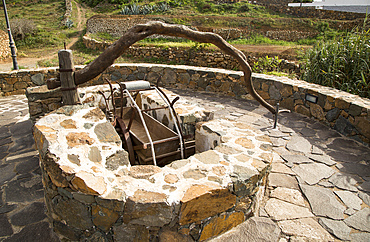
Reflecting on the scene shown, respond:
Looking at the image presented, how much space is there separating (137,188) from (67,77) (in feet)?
6.52

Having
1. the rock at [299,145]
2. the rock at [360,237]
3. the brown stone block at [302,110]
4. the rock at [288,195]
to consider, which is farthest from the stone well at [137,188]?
the brown stone block at [302,110]

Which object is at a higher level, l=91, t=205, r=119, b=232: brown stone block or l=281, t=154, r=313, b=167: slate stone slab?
l=91, t=205, r=119, b=232: brown stone block

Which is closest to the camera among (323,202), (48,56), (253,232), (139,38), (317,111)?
(253,232)

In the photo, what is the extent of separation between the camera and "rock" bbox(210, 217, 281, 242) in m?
2.35

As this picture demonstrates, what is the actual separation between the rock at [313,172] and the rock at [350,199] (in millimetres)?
304

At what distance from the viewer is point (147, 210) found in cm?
195

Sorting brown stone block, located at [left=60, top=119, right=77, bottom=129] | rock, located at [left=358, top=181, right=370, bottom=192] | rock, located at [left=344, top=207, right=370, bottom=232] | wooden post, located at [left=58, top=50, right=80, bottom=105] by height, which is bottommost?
rock, located at [left=344, top=207, right=370, bottom=232]

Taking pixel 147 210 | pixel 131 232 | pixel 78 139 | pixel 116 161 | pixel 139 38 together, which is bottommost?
pixel 131 232

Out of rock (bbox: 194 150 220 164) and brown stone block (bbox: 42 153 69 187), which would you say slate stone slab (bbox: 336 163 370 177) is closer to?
rock (bbox: 194 150 220 164)

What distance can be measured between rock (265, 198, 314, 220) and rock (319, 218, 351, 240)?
137 millimetres

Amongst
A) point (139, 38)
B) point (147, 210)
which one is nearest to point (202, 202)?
point (147, 210)

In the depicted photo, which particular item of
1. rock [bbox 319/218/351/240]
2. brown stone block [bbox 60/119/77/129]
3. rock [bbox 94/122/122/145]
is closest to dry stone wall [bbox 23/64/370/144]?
brown stone block [bbox 60/119/77/129]

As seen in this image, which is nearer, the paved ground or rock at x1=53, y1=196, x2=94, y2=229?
rock at x1=53, y1=196, x2=94, y2=229

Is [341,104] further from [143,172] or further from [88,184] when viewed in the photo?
[88,184]
